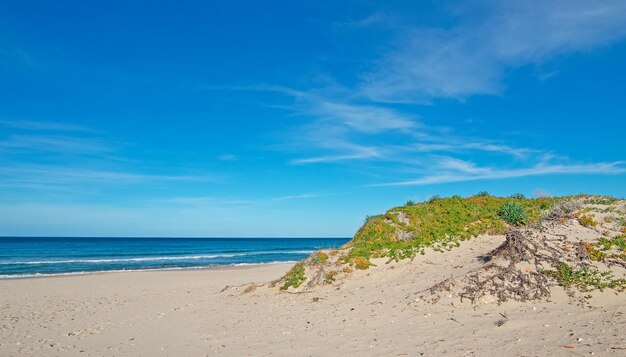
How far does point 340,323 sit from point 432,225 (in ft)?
27.5

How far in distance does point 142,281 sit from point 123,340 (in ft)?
59.0

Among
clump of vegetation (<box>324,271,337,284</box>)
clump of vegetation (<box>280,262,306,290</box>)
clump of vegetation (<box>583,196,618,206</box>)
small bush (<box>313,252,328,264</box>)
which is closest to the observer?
clump of vegetation (<box>324,271,337,284</box>)

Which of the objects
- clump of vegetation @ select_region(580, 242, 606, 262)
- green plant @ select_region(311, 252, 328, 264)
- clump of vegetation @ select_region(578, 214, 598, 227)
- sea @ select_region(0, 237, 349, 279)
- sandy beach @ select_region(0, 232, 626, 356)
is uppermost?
clump of vegetation @ select_region(578, 214, 598, 227)

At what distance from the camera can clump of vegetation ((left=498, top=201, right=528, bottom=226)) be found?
54.5ft

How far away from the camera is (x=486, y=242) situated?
49.6ft

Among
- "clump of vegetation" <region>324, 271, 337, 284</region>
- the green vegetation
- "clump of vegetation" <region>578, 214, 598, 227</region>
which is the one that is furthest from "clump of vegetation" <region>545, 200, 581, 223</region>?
"clump of vegetation" <region>324, 271, 337, 284</region>

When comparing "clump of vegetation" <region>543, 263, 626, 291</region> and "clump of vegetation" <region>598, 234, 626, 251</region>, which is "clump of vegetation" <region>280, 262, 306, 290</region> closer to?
"clump of vegetation" <region>543, 263, 626, 291</region>

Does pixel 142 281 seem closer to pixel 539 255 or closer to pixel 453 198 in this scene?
pixel 453 198

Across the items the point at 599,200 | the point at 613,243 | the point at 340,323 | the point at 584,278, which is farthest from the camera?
the point at 599,200

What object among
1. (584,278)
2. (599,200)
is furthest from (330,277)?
(599,200)

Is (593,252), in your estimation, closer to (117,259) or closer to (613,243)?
(613,243)

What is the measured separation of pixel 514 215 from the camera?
16.8 m

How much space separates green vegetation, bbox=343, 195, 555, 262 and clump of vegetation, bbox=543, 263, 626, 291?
182 inches

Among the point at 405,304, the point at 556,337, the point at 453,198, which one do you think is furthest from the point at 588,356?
the point at 453,198
